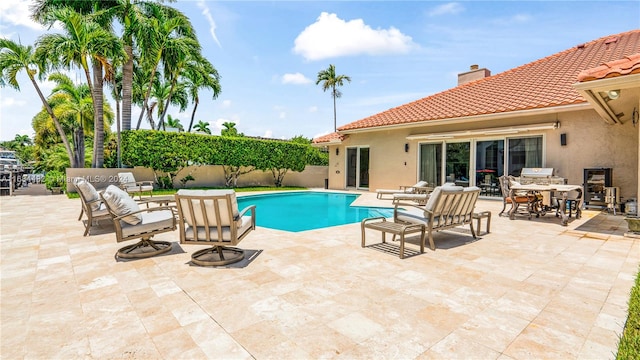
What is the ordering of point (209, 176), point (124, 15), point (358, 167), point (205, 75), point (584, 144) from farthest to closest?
point (205, 75) < point (209, 176) < point (358, 167) < point (124, 15) < point (584, 144)

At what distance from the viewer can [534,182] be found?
30.5 ft

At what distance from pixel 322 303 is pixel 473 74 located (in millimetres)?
19178

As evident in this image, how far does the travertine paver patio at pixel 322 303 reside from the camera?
93.9 inches

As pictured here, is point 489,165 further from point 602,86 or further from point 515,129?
point 602,86

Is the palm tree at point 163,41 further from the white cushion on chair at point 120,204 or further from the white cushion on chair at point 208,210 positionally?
the white cushion on chair at point 208,210

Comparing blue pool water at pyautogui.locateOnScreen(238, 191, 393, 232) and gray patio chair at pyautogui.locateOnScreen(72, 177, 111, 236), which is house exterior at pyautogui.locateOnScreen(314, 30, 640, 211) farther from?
gray patio chair at pyautogui.locateOnScreen(72, 177, 111, 236)

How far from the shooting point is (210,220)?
4312 millimetres

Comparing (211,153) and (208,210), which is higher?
(211,153)

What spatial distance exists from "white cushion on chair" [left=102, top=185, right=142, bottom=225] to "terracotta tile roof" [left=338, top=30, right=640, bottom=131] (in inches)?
467

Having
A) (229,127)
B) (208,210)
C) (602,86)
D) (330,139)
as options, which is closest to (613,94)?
(602,86)

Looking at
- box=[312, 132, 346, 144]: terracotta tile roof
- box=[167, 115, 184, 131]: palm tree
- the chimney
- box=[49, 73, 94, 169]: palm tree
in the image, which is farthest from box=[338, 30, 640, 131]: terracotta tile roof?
box=[167, 115, 184, 131]: palm tree

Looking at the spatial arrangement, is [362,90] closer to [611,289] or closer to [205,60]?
[205,60]

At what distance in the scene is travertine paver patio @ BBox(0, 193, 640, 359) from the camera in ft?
7.82

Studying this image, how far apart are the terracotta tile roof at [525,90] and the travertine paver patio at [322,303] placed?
764 cm
